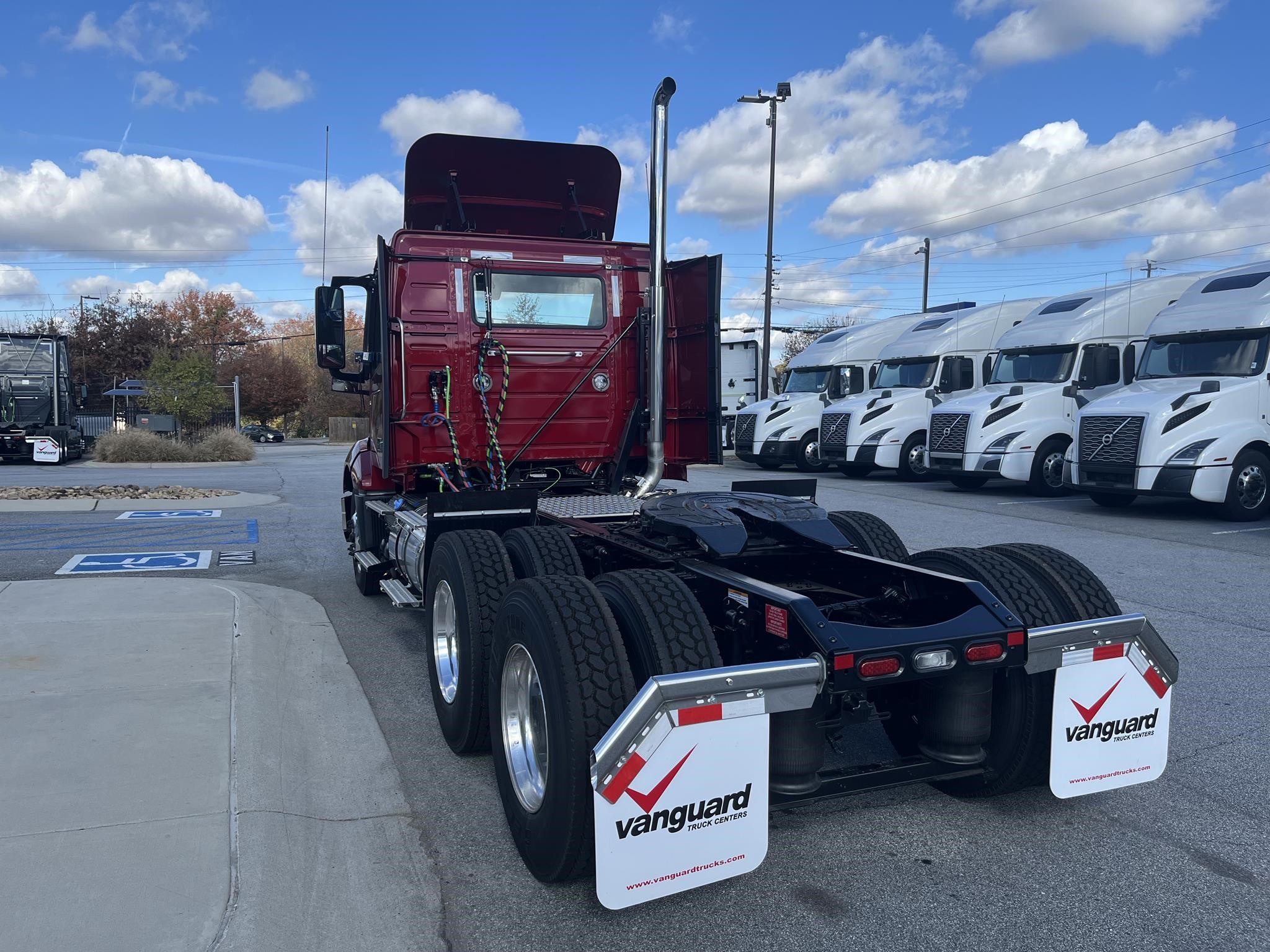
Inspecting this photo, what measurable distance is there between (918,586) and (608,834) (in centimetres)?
173

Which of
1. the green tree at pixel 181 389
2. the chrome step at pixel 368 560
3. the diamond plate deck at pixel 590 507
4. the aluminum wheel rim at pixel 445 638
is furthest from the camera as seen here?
the green tree at pixel 181 389

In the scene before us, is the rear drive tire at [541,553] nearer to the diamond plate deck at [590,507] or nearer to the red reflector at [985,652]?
the diamond plate deck at [590,507]

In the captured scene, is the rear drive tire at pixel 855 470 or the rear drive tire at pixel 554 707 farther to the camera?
the rear drive tire at pixel 855 470

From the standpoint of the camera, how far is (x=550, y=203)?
7543 mm

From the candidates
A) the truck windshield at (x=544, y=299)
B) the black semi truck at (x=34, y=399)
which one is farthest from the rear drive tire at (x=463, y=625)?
the black semi truck at (x=34, y=399)

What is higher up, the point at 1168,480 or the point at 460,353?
the point at 460,353

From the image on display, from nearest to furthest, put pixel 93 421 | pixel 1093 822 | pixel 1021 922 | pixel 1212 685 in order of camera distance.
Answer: pixel 1021 922 → pixel 1093 822 → pixel 1212 685 → pixel 93 421

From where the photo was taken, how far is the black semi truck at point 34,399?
82.4 ft

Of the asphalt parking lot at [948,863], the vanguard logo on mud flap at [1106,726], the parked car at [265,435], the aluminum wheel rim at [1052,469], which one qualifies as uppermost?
the aluminum wheel rim at [1052,469]

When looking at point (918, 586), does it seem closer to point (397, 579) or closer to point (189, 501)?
point (397, 579)

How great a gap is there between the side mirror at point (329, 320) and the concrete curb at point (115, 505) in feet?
27.9

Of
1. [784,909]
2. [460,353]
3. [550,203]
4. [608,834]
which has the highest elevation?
[550,203]

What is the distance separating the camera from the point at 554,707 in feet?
10.0

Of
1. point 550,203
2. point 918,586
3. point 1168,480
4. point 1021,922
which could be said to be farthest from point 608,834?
point 1168,480
